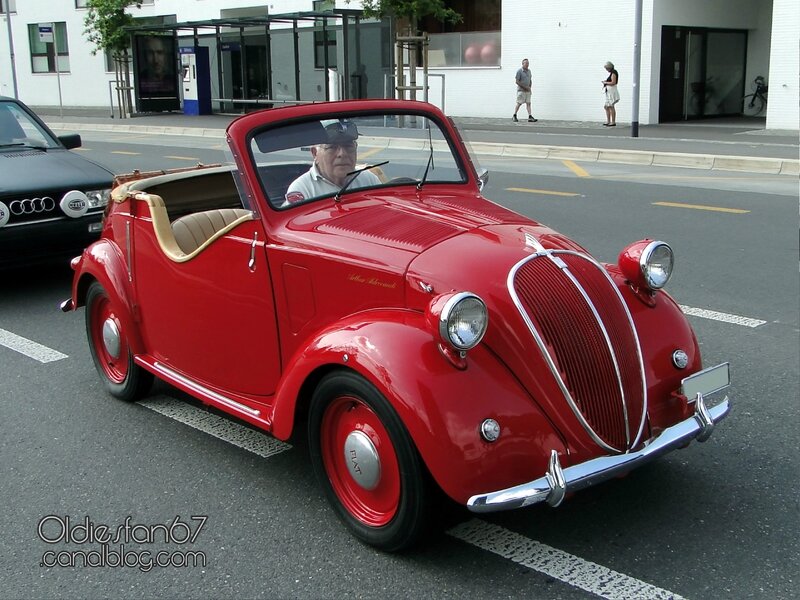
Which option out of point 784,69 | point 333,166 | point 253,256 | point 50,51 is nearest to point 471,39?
point 784,69

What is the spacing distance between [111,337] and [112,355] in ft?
0.43

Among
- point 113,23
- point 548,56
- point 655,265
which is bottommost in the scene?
point 655,265

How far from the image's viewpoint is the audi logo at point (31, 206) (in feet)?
23.2

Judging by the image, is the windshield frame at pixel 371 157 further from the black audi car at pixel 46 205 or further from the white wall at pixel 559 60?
the white wall at pixel 559 60

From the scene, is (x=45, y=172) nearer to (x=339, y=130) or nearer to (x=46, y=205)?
(x=46, y=205)

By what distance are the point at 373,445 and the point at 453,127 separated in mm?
2082

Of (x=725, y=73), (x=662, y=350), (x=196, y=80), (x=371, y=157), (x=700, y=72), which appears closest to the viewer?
(x=662, y=350)

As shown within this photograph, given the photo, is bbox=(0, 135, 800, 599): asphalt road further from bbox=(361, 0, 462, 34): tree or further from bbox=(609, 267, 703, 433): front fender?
bbox=(361, 0, 462, 34): tree

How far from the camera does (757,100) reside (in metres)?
26.2

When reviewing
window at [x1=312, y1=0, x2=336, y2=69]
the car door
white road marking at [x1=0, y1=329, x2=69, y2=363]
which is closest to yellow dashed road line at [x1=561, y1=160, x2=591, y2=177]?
white road marking at [x1=0, y1=329, x2=69, y2=363]

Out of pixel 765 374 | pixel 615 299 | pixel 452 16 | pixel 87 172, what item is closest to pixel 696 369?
pixel 615 299

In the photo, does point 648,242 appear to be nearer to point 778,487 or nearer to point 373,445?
point 778,487

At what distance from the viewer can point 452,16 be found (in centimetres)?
2497

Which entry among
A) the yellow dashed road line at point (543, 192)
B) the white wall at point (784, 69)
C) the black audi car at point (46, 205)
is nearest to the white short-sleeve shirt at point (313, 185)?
the black audi car at point (46, 205)
